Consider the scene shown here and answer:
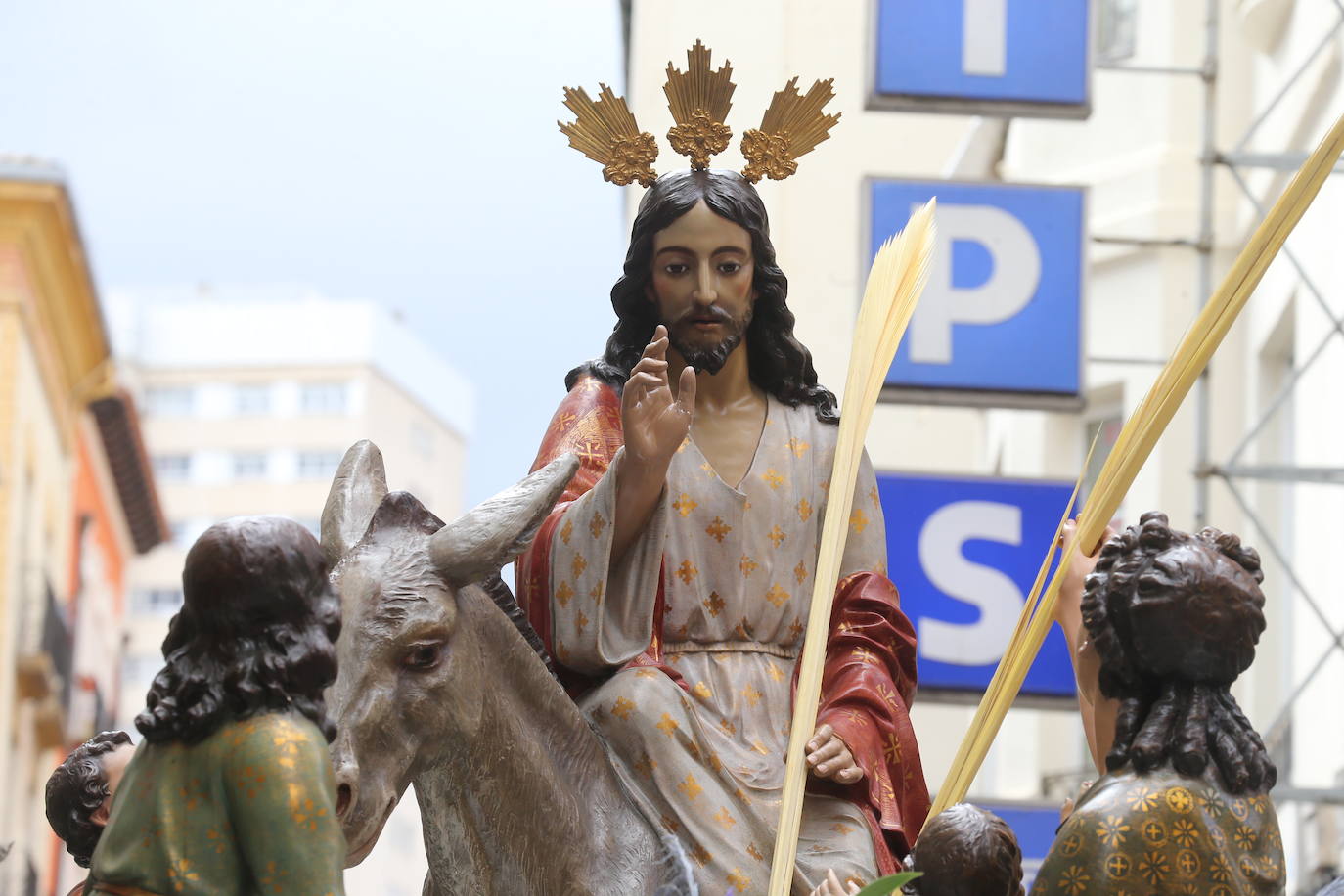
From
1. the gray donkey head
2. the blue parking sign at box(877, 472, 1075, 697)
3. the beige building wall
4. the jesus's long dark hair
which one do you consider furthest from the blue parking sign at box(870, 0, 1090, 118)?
the gray donkey head

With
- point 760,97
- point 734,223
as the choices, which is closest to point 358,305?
point 760,97

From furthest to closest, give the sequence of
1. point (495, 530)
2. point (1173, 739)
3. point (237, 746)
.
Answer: point (495, 530)
point (1173, 739)
point (237, 746)

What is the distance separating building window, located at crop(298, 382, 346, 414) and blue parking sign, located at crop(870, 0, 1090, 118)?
6112cm

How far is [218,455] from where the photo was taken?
8050 cm

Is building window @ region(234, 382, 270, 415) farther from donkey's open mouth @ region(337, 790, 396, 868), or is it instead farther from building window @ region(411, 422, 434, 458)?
donkey's open mouth @ region(337, 790, 396, 868)

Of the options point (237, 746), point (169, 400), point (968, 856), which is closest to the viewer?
point (237, 746)

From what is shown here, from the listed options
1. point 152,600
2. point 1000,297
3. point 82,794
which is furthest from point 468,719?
point 152,600

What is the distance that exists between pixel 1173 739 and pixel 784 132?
2.67m

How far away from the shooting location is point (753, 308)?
774 centimetres

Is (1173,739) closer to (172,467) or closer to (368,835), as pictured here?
(368,835)

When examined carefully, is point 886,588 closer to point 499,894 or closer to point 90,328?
point 499,894

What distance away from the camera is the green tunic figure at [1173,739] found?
5.30 m

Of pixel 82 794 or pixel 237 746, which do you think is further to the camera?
pixel 82 794

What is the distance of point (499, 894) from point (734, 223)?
1802mm
